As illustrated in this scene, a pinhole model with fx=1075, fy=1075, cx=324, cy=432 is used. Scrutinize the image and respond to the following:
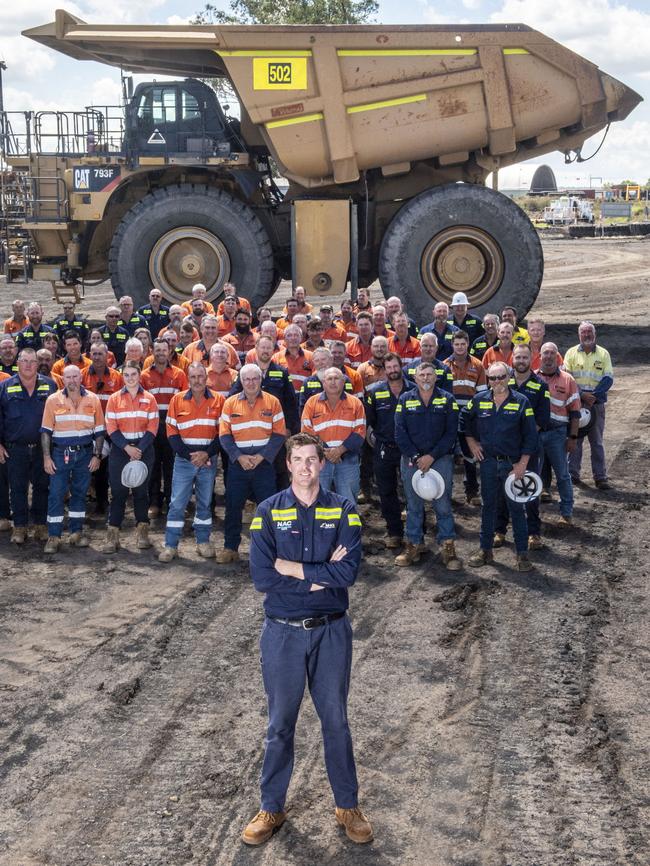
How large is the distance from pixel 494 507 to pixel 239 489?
2218 mm

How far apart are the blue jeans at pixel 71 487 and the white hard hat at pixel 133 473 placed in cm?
51

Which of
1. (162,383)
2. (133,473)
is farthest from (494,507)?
(162,383)

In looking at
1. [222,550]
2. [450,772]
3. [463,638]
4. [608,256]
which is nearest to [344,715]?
[450,772]

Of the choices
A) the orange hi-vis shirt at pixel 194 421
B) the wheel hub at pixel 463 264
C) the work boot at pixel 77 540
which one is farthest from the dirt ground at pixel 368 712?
the wheel hub at pixel 463 264

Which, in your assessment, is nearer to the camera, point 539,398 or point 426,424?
point 426,424

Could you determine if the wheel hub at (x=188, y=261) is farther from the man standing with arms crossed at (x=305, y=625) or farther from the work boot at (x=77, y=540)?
the man standing with arms crossed at (x=305, y=625)

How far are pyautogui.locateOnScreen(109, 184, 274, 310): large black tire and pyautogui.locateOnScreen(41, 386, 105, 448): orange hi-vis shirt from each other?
6784mm

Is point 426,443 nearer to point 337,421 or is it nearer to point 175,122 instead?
point 337,421

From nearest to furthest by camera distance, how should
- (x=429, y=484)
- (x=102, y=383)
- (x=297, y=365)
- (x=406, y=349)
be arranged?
(x=429, y=484) → (x=102, y=383) → (x=297, y=365) → (x=406, y=349)

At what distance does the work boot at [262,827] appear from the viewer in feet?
17.1

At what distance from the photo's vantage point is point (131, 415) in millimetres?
9805

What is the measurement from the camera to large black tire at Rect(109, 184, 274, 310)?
16266mm

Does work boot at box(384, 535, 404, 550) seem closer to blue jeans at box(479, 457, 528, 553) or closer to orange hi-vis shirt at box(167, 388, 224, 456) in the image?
blue jeans at box(479, 457, 528, 553)

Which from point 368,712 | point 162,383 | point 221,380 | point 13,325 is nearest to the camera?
point 368,712
